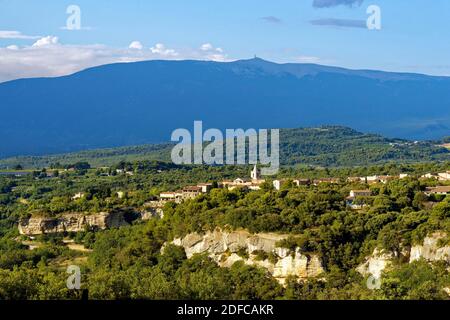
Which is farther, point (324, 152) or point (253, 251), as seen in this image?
point (324, 152)

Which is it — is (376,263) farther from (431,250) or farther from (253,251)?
(253,251)

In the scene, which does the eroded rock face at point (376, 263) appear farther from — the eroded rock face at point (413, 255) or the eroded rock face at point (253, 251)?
the eroded rock face at point (253, 251)

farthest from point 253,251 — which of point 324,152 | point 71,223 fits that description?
point 324,152

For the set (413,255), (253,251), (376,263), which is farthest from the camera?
(253,251)

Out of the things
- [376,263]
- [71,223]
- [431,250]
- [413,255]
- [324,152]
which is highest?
[431,250]

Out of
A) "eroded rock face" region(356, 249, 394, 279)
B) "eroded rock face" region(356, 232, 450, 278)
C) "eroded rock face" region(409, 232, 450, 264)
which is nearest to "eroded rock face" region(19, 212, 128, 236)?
"eroded rock face" region(356, 249, 394, 279)

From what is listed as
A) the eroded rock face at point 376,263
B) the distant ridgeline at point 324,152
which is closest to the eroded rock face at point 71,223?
the eroded rock face at point 376,263

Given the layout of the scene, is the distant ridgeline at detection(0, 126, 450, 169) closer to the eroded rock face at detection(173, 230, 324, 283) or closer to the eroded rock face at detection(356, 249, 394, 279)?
the eroded rock face at detection(173, 230, 324, 283)
